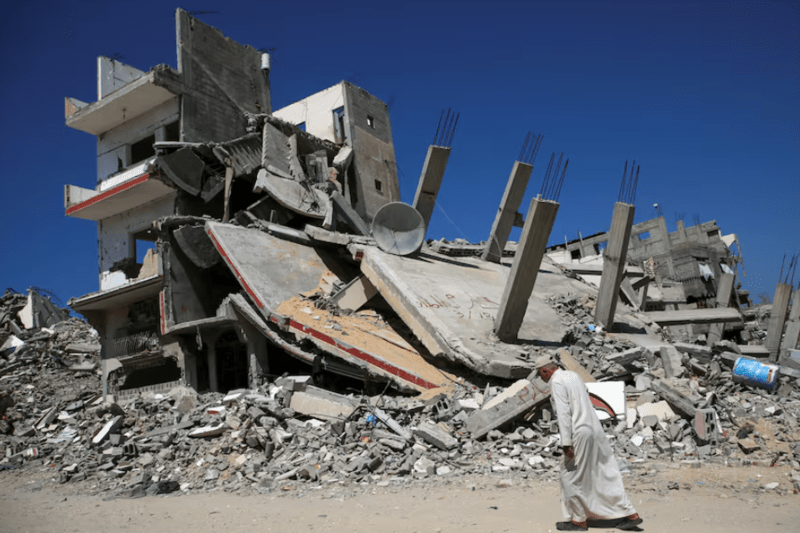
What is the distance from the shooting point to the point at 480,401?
27.8ft

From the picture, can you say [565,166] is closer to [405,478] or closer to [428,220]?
[428,220]

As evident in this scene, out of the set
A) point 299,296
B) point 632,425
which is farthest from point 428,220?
point 632,425

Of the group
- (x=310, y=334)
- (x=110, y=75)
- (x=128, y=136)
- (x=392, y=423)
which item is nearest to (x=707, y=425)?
(x=392, y=423)

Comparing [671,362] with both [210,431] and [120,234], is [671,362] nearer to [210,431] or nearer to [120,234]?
[210,431]

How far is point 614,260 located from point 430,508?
7.78m

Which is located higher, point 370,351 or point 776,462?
point 370,351

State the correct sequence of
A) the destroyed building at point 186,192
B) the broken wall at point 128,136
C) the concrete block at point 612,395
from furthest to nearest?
the broken wall at point 128,136
the destroyed building at point 186,192
the concrete block at point 612,395

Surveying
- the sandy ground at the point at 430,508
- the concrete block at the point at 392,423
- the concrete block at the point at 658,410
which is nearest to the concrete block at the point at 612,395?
the concrete block at the point at 658,410

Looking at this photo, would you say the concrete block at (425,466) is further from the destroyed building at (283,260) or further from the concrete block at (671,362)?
the concrete block at (671,362)

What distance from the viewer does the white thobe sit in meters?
4.57

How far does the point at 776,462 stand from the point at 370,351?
627 cm

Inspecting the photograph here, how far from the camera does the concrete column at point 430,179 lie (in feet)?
53.2

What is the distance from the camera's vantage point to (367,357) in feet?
33.5

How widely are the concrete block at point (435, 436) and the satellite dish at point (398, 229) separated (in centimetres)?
680
